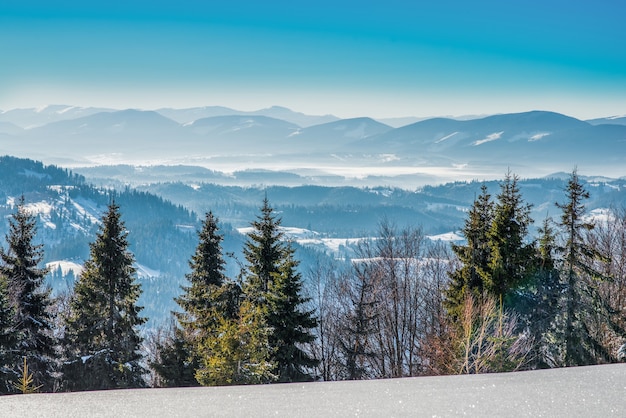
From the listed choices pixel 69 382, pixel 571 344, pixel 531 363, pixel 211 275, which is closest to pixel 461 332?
pixel 531 363

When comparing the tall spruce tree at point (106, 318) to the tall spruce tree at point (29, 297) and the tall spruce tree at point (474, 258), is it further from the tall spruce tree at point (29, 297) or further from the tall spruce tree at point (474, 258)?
the tall spruce tree at point (474, 258)

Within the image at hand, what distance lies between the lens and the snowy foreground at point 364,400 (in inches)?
156

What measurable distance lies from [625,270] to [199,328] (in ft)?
63.4

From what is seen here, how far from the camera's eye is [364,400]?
13.6 ft

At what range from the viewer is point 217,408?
4.05 m

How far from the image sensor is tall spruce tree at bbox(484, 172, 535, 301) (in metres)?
17.8

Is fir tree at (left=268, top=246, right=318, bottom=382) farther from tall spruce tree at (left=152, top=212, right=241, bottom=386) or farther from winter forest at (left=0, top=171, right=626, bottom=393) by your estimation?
tall spruce tree at (left=152, top=212, right=241, bottom=386)

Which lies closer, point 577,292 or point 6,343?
point 6,343

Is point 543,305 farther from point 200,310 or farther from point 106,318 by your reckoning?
point 106,318

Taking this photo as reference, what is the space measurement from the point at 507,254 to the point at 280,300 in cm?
820

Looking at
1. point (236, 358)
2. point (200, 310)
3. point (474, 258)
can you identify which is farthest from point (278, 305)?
point (474, 258)

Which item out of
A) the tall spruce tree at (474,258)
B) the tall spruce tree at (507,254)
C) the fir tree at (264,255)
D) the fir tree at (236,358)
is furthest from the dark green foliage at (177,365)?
the tall spruce tree at (507,254)

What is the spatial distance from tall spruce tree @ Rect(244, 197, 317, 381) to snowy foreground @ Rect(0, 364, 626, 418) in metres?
11.5

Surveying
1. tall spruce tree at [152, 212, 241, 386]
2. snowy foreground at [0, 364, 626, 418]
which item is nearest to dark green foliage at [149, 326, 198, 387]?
tall spruce tree at [152, 212, 241, 386]
